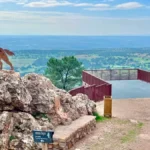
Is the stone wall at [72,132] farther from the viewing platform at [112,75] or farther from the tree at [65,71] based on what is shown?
the tree at [65,71]

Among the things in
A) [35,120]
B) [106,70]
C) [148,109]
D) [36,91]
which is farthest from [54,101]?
[106,70]

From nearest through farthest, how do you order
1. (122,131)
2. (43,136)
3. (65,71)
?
1. (43,136)
2. (122,131)
3. (65,71)

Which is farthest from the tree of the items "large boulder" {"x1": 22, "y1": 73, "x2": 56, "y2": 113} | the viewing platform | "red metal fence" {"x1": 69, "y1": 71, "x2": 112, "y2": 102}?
"large boulder" {"x1": 22, "y1": 73, "x2": 56, "y2": 113}

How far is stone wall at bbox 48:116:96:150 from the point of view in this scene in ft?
33.1

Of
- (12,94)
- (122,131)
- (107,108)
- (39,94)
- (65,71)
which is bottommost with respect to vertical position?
(65,71)

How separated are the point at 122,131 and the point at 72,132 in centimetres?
224

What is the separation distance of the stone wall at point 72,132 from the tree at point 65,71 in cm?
1995

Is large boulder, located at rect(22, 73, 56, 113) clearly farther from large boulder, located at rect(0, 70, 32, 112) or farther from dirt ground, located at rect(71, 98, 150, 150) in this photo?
dirt ground, located at rect(71, 98, 150, 150)

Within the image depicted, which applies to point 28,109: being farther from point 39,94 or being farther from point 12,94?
point 39,94

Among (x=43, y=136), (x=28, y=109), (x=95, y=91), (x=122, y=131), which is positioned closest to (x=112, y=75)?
(x=95, y=91)

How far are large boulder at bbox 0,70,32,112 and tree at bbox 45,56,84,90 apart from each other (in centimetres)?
2157

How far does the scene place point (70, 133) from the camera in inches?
417

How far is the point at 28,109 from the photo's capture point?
10.7m

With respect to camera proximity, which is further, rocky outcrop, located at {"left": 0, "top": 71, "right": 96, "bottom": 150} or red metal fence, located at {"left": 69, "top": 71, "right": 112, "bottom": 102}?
red metal fence, located at {"left": 69, "top": 71, "right": 112, "bottom": 102}
